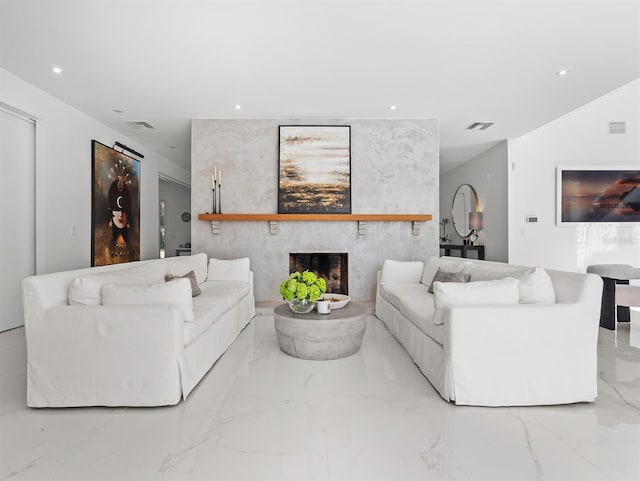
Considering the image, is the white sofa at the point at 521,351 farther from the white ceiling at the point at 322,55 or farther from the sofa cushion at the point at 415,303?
the white ceiling at the point at 322,55

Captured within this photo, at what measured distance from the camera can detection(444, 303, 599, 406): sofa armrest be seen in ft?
6.73

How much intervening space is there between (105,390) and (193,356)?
1.68ft

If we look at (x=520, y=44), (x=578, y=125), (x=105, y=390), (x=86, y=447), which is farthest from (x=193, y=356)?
(x=578, y=125)

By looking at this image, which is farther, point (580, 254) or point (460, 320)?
point (580, 254)

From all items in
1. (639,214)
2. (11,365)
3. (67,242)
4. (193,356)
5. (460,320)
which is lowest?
(11,365)

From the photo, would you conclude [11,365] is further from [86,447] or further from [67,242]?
[67,242]

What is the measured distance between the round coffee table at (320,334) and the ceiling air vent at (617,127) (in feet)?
20.2

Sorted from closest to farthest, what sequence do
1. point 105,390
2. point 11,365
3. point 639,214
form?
point 105,390 < point 11,365 < point 639,214

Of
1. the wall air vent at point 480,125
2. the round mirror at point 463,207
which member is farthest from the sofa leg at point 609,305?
the round mirror at point 463,207

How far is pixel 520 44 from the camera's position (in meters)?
3.05

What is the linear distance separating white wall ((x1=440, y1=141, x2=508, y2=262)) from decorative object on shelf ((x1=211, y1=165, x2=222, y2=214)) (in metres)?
4.83

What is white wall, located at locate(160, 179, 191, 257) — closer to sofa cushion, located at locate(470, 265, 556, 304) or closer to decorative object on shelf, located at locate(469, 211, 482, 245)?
decorative object on shelf, located at locate(469, 211, 482, 245)

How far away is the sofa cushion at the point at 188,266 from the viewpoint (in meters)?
3.50

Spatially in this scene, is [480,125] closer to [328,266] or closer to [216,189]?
[328,266]
